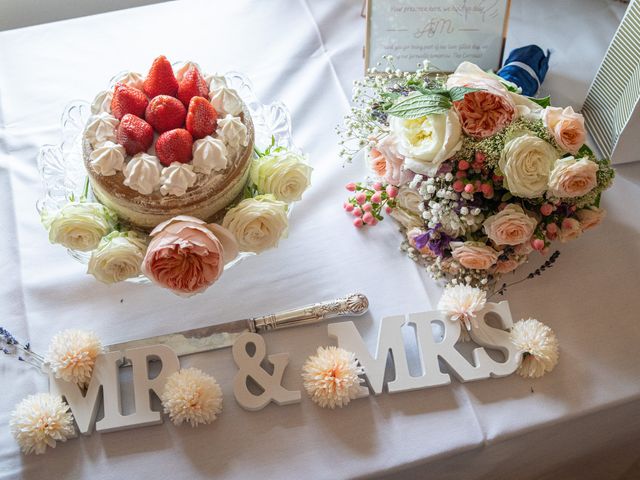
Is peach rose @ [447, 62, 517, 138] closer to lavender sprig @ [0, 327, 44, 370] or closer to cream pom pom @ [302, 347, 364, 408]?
cream pom pom @ [302, 347, 364, 408]

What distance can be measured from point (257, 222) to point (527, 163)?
406mm

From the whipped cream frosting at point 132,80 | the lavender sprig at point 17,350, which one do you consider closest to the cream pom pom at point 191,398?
the lavender sprig at point 17,350

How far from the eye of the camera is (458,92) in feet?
3.02

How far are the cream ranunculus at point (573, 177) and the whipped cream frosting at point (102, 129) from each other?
2.15 ft

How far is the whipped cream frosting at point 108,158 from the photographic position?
0.90 metres

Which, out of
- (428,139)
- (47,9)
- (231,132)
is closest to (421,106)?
(428,139)

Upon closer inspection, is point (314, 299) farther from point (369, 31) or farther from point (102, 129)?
point (369, 31)

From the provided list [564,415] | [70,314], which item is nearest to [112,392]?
[70,314]

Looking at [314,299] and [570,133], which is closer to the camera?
[570,133]

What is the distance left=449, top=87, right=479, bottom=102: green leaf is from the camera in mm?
917

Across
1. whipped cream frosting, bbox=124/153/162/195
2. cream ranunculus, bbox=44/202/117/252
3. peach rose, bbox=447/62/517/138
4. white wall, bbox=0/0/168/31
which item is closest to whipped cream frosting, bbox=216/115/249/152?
whipped cream frosting, bbox=124/153/162/195

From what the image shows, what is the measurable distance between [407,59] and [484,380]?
2.21 ft

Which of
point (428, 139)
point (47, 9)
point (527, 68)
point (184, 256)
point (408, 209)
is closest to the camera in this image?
point (184, 256)

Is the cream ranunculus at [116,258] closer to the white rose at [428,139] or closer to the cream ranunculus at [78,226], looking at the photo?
the cream ranunculus at [78,226]
